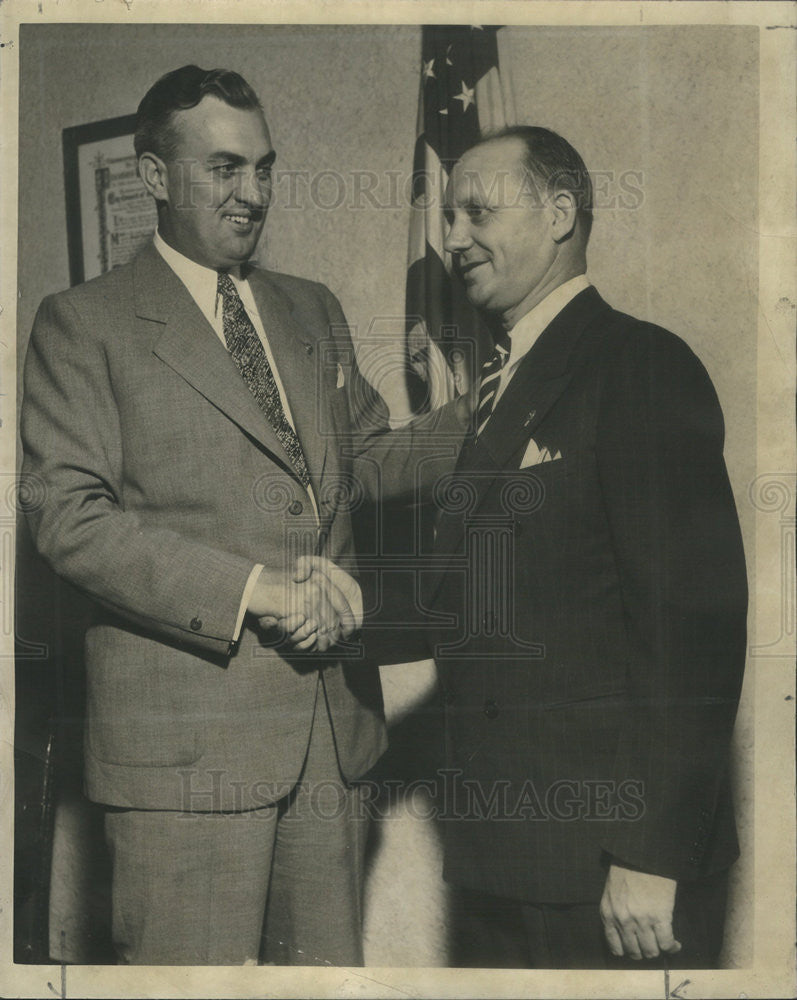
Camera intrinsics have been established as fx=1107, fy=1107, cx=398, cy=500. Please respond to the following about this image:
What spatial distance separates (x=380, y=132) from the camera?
2898mm

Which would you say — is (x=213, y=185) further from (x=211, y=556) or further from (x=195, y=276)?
(x=211, y=556)

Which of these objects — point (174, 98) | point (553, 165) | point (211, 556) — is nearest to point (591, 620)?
point (211, 556)

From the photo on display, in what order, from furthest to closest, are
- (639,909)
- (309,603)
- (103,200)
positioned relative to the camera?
(103,200) → (309,603) → (639,909)

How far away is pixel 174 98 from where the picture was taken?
9.32 feet

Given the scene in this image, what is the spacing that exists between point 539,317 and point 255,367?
0.73 m

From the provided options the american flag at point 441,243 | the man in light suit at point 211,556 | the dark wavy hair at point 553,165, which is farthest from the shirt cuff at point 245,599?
the dark wavy hair at point 553,165

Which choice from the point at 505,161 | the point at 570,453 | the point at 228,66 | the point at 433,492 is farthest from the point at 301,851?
the point at 228,66

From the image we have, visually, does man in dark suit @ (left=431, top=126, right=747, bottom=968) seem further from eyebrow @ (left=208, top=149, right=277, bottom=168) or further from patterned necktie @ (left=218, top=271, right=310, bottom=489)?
eyebrow @ (left=208, top=149, right=277, bottom=168)

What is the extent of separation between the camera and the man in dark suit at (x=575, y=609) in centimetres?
266

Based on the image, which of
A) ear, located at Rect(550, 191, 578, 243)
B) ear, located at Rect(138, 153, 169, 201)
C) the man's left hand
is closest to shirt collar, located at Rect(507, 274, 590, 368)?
ear, located at Rect(550, 191, 578, 243)

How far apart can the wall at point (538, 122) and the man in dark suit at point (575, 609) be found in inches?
3.9

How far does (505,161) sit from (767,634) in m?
1.40

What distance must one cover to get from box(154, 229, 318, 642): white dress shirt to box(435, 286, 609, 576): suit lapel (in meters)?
0.39

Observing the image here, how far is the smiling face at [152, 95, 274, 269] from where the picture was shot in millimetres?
2793
